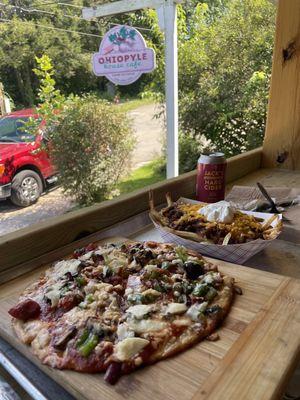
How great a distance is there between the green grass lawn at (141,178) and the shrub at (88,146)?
0.60 ft

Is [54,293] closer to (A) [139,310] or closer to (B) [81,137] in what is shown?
(A) [139,310]

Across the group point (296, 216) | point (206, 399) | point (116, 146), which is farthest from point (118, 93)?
point (206, 399)

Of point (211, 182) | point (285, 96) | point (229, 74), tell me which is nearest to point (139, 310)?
point (211, 182)

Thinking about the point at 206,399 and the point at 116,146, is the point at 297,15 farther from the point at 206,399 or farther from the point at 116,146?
the point at 116,146

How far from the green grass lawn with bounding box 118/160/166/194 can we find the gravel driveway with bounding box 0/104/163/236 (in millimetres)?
80

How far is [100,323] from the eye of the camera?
62 cm

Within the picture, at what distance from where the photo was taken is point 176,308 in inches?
26.1

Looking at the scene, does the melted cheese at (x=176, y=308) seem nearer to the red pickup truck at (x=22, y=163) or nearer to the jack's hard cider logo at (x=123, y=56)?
the red pickup truck at (x=22, y=163)

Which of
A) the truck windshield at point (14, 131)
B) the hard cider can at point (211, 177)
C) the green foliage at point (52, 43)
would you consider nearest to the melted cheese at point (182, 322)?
the hard cider can at point (211, 177)

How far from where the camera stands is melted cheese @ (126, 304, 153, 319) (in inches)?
25.0

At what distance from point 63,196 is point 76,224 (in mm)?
2459

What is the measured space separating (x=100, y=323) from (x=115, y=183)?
3094 millimetres

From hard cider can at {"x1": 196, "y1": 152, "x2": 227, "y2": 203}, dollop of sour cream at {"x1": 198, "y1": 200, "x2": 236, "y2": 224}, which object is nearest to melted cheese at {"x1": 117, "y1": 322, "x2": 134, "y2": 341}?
dollop of sour cream at {"x1": 198, "y1": 200, "x2": 236, "y2": 224}

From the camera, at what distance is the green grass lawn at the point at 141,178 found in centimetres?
380
